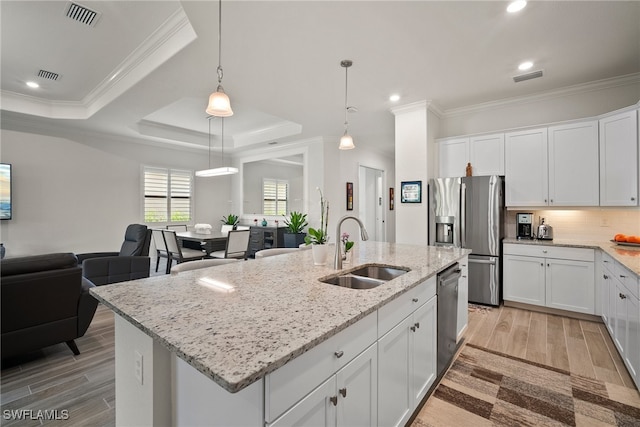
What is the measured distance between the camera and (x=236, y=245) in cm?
468

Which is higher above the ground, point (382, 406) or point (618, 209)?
point (618, 209)

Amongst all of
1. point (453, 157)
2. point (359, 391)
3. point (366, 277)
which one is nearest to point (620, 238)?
point (453, 157)

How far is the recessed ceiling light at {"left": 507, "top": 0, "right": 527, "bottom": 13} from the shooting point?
6.98ft

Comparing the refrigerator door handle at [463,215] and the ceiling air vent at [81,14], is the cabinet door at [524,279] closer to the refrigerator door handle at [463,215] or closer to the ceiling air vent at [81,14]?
the refrigerator door handle at [463,215]

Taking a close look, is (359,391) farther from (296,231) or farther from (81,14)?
(296,231)

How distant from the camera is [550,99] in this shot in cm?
378

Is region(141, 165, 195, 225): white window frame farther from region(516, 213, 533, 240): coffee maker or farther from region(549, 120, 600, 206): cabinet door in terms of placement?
region(549, 120, 600, 206): cabinet door

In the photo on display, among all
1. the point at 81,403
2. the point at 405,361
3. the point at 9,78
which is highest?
the point at 9,78

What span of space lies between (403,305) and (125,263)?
3933mm

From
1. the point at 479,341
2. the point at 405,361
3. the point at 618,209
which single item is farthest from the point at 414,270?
the point at 618,209

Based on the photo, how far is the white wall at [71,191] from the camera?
4855mm

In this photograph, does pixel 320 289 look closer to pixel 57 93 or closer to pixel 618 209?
pixel 618 209

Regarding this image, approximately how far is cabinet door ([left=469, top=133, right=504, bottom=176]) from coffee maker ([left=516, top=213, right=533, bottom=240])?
68cm

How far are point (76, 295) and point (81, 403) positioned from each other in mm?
912
